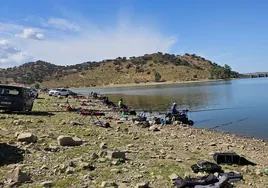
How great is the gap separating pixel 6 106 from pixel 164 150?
1389cm

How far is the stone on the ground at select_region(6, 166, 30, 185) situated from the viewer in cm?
899

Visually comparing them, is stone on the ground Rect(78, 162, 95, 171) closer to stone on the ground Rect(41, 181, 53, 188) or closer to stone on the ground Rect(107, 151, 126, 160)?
stone on the ground Rect(107, 151, 126, 160)

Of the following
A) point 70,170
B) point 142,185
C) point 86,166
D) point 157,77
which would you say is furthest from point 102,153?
point 157,77

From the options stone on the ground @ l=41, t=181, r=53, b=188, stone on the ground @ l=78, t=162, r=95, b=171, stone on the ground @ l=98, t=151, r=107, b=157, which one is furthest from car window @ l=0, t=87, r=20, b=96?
stone on the ground @ l=41, t=181, r=53, b=188

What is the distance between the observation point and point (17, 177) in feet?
29.7

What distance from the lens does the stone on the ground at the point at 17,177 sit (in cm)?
899

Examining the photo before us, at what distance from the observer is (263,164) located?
46.6 feet

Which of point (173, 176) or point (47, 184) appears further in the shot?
point (173, 176)

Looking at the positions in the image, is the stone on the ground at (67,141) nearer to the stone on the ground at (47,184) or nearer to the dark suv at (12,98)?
the stone on the ground at (47,184)

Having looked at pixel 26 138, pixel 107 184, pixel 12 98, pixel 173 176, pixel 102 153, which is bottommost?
pixel 173 176

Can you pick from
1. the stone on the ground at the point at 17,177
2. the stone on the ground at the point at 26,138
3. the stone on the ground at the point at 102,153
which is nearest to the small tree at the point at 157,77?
the stone on the ground at the point at 26,138

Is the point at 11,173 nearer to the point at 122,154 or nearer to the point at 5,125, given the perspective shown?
the point at 122,154

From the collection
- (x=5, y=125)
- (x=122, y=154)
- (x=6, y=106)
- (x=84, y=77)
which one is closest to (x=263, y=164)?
(x=122, y=154)

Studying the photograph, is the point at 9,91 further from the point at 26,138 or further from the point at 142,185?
the point at 142,185
